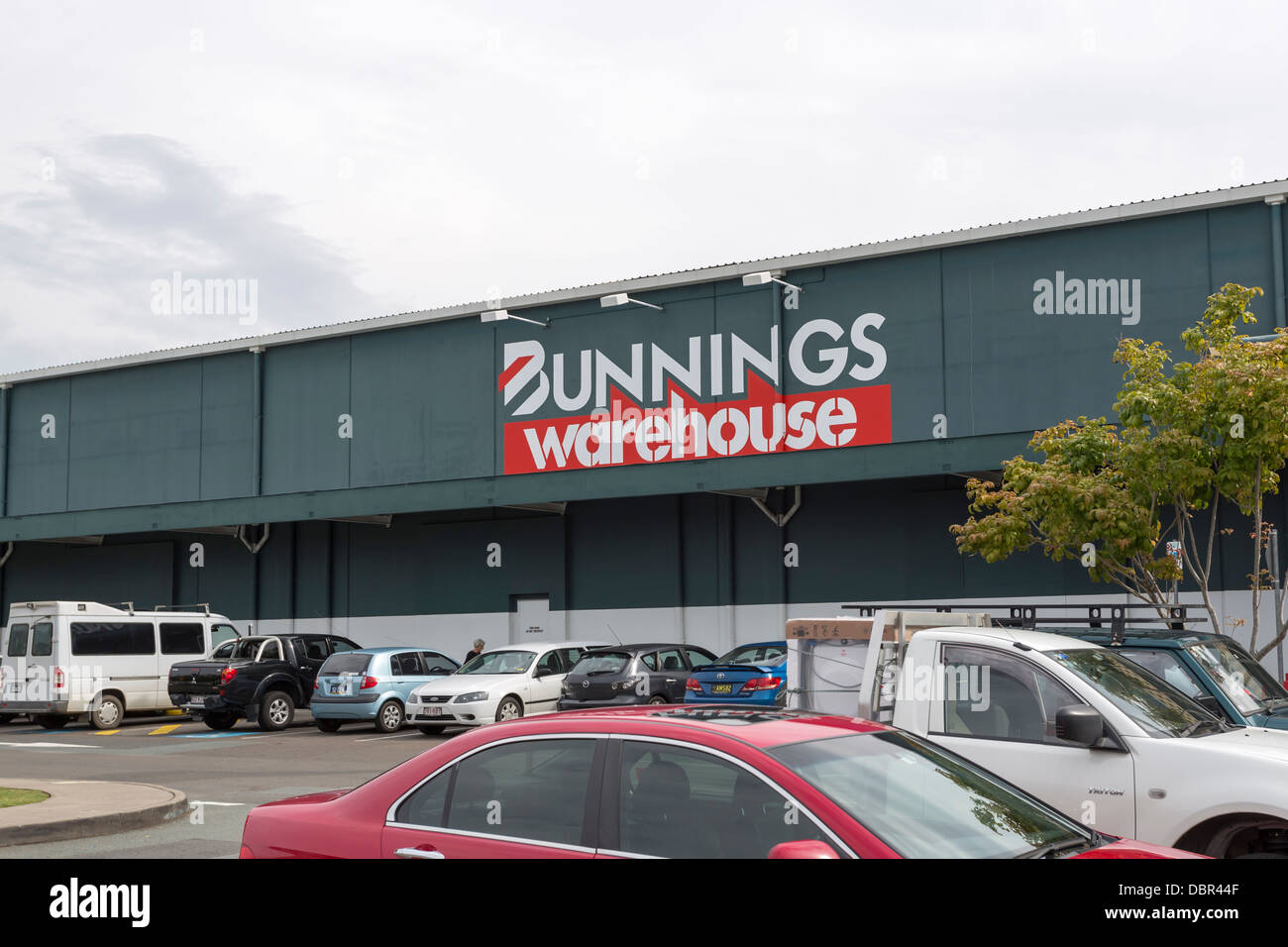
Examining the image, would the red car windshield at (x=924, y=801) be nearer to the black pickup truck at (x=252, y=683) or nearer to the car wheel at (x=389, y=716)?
Answer: the car wheel at (x=389, y=716)

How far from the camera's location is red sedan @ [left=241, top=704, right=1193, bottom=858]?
15.6 feet

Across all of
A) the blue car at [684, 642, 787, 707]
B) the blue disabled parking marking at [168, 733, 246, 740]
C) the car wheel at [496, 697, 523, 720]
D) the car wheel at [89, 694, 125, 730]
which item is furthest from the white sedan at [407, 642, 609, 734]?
the car wheel at [89, 694, 125, 730]

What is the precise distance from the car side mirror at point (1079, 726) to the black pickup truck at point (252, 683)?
1969cm

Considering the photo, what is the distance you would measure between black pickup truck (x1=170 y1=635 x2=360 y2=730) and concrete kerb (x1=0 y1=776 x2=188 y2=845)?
10.0 metres

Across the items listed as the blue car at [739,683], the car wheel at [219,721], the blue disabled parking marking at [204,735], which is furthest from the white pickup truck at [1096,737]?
the car wheel at [219,721]


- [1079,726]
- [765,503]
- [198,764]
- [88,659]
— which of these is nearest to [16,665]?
[88,659]

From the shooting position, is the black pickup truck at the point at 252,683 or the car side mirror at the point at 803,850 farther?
the black pickup truck at the point at 252,683

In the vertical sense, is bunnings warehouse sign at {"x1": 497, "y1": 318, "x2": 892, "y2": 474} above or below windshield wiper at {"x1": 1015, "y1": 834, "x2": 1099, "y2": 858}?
above

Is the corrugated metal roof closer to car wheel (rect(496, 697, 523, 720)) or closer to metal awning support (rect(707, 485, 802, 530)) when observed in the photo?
metal awning support (rect(707, 485, 802, 530))

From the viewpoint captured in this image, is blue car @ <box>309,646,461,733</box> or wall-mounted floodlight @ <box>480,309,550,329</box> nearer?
blue car @ <box>309,646,461,733</box>

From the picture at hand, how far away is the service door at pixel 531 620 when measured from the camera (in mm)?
30047

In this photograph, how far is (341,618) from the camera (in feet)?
108

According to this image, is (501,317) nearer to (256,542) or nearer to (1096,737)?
(256,542)

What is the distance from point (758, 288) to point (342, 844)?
76.7 feet
